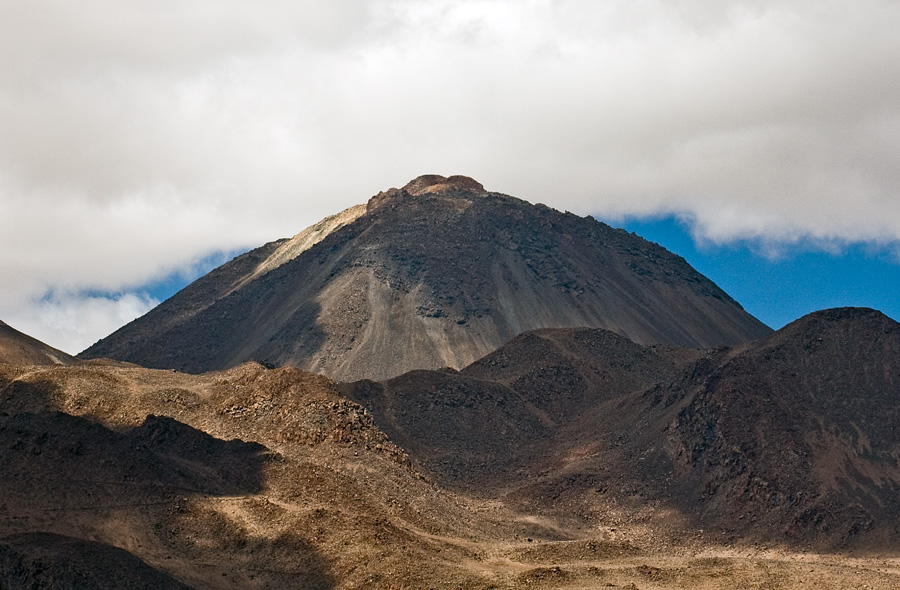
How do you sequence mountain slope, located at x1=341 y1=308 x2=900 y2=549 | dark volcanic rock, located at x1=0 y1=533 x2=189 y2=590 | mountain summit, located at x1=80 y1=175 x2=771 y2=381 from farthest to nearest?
mountain summit, located at x1=80 y1=175 x2=771 y2=381, mountain slope, located at x1=341 y1=308 x2=900 y2=549, dark volcanic rock, located at x1=0 y1=533 x2=189 y2=590

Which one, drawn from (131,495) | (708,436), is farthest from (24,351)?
(708,436)

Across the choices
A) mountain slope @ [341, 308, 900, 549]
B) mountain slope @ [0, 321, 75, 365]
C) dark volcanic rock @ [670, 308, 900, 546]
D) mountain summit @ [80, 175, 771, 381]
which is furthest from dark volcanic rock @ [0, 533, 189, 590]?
mountain summit @ [80, 175, 771, 381]

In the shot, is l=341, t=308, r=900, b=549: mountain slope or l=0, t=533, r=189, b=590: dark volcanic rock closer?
l=0, t=533, r=189, b=590: dark volcanic rock

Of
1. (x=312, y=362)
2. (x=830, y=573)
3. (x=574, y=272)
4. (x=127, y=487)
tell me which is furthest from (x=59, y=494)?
(x=574, y=272)

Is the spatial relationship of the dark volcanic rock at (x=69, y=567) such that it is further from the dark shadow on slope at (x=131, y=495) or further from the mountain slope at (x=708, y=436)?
the mountain slope at (x=708, y=436)

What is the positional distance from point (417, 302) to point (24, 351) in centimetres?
6832

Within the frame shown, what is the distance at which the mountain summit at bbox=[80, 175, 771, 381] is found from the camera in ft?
509

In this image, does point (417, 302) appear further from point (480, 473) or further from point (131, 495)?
point (131, 495)

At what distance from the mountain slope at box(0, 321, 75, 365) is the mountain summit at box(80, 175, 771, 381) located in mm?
40642

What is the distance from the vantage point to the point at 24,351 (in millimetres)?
104750

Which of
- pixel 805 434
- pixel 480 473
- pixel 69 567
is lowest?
pixel 69 567

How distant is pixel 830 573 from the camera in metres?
58.0

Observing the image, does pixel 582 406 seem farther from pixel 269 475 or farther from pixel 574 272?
pixel 574 272

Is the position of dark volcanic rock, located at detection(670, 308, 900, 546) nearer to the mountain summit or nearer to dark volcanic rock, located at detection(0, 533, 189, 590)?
dark volcanic rock, located at detection(0, 533, 189, 590)
